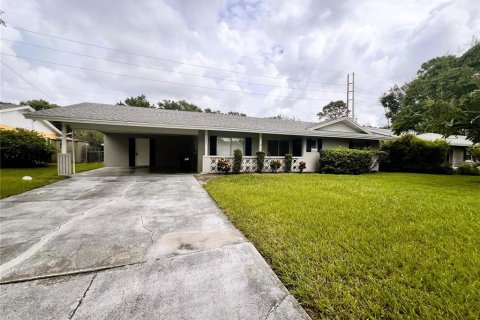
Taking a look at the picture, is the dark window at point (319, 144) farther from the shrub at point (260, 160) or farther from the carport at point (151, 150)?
the carport at point (151, 150)

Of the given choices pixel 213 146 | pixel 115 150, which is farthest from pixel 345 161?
pixel 115 150

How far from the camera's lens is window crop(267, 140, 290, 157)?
45.2 ft

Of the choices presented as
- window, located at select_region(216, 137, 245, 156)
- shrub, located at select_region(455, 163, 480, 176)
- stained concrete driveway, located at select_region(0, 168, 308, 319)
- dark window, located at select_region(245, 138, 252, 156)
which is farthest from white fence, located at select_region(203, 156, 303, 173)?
shrub, located at select_region(455, 163, 480, 176)

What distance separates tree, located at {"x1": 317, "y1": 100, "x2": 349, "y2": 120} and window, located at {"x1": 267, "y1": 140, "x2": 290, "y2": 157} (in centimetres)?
3191

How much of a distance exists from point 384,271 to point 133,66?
2608 cm

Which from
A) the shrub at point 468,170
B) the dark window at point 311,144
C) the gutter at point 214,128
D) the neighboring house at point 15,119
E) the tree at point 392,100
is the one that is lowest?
the shrub at point 468,170

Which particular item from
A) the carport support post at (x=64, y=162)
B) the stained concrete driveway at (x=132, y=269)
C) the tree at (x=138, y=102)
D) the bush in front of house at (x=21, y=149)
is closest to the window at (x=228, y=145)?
the carport support post at (x=64, y=162)

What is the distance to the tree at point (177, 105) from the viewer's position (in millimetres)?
37156

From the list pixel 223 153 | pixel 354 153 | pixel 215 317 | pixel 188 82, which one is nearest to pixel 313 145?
pixel 354 153

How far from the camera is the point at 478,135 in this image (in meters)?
10.9

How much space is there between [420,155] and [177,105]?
34443mm

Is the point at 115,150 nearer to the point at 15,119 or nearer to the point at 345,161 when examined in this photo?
the point at 15,119

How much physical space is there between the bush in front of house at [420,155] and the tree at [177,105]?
32.1m

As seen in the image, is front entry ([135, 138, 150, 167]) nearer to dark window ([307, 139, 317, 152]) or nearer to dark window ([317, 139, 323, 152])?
dark window ([307, 139, 317, 152])
